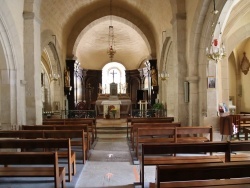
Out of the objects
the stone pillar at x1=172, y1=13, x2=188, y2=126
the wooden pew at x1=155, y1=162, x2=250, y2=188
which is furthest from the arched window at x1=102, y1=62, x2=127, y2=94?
the wooden pew at x1=155, y1=162, x2=250, y2=188

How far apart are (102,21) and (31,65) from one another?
9115 mm

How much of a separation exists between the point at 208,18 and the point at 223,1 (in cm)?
86

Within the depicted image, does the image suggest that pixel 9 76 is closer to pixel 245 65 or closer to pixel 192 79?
pixel 192 79

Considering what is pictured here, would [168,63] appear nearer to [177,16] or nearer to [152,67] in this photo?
[152,67]

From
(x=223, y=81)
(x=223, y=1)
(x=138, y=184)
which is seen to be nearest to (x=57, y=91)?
(x=223, y=81)

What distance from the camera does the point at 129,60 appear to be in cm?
2383

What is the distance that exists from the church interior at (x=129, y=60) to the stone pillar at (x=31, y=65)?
30mm

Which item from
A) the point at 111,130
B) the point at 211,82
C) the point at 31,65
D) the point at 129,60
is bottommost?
the point at 111,130

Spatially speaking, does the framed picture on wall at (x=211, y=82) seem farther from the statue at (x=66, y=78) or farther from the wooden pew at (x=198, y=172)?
the statue at (x=66, y=78)

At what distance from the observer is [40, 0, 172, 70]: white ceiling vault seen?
41.6 feet

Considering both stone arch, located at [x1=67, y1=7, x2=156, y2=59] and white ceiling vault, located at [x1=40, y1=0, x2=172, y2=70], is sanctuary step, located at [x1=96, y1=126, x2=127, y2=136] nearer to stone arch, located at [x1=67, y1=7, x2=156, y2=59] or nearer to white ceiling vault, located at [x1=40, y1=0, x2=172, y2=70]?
white ceiling vault, located at [x1=40, y1=0, x2=172, y2=70]

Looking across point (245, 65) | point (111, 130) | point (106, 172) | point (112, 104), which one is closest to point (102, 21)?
point (112, 104)

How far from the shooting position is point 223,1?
272 inches

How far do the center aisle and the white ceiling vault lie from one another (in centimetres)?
688
